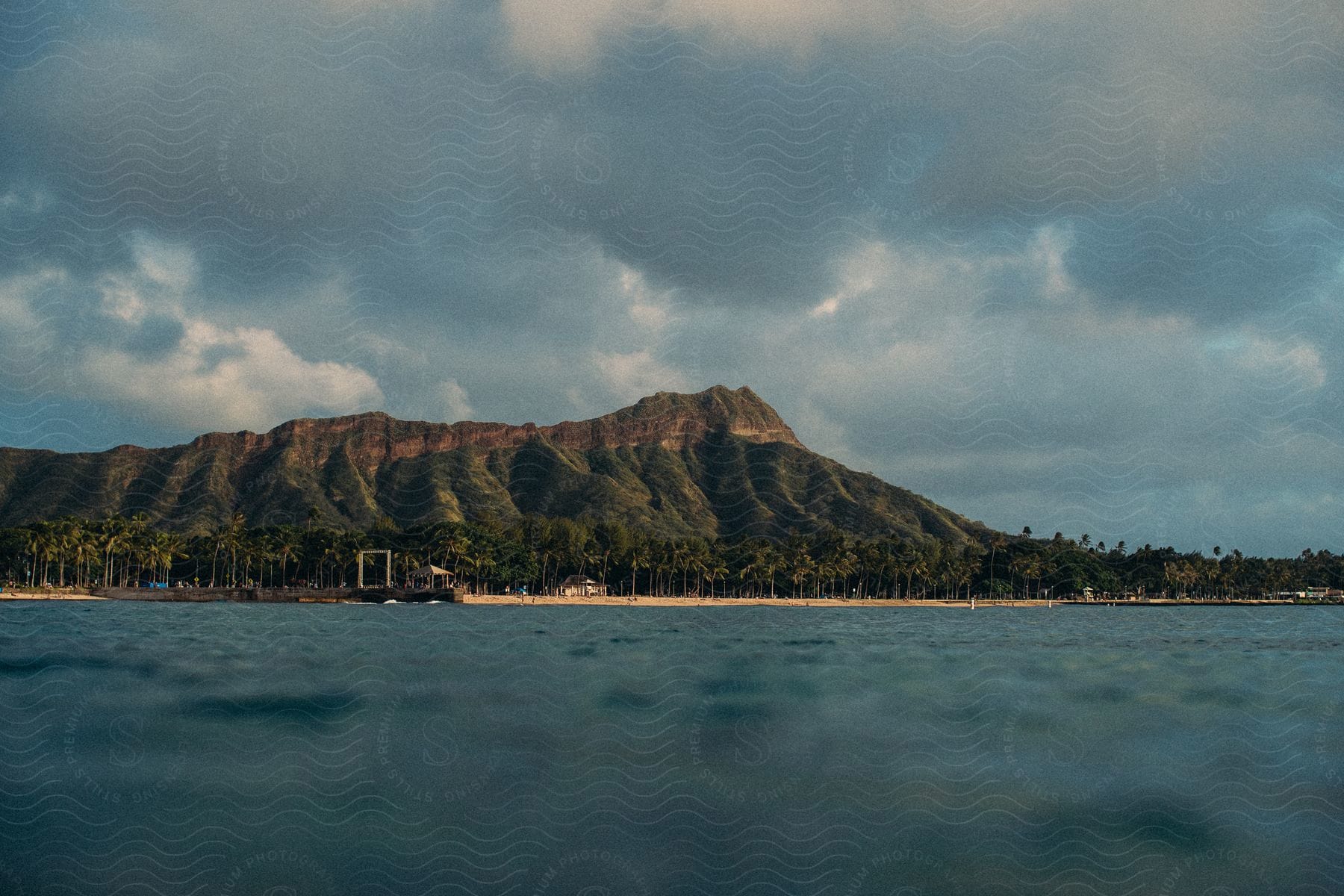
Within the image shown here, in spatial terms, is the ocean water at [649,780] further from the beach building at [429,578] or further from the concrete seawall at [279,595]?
the beach building at [429,578]

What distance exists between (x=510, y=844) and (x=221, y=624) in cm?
7250

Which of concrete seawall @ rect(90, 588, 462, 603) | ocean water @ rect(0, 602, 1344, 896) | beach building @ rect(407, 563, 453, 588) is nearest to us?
ocean water @ rect(0, 602, 1344, 896)

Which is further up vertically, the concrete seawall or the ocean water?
the ocean water

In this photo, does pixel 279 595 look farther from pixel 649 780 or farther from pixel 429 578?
pixel 649 780

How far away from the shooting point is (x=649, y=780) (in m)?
22.6

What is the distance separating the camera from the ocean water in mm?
16844

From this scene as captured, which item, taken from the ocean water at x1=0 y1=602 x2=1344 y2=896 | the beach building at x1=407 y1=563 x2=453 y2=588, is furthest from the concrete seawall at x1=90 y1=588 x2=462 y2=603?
the ocean water at x1=0 y1=602 x2=1344 y2=896

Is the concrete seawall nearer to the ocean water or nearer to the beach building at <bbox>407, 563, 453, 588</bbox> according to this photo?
the beach building at <bbox>407, 563, 453, 588</bbox>

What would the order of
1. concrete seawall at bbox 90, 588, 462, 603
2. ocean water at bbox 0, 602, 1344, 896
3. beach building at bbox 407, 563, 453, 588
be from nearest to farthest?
ocean water at bbox 0, 602, 1344, 896
concrete seawall at bbox 90, 588, 462, 603
beach building at bbox 407, 563, 453, 588

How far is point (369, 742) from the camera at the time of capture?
2627 cm

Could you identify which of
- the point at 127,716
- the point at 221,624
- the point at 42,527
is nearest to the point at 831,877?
the point at 127,716

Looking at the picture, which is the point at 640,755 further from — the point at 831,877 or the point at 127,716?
the point at 127,716

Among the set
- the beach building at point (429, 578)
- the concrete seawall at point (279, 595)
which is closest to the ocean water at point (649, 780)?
the concrete seawall at point (279, 595)

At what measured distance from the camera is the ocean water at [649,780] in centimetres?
1684
